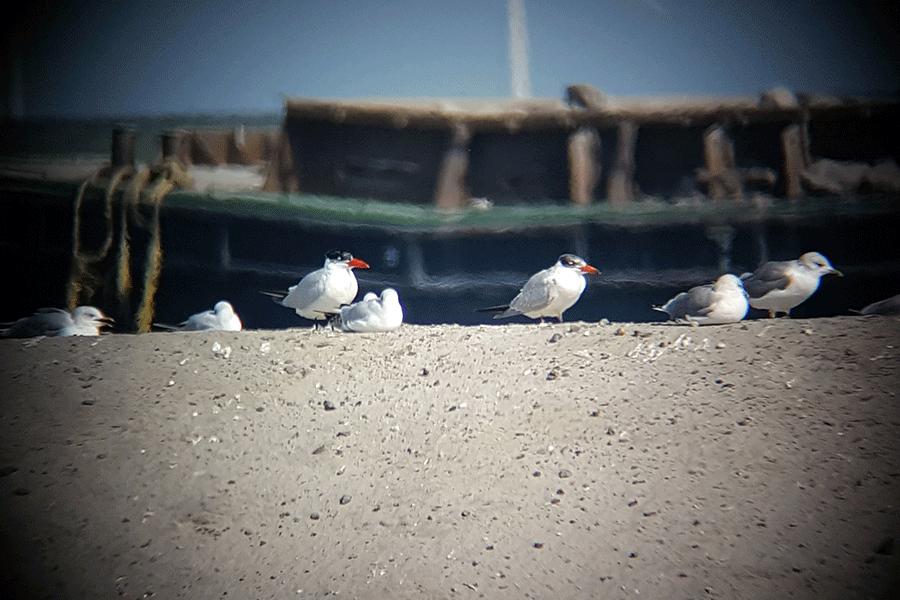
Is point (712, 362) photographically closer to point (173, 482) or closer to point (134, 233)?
point (173, 482)

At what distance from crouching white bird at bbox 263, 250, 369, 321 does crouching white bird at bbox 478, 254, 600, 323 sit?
85 centimetres

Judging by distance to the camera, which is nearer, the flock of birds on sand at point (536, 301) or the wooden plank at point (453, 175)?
the flock of birds on sand at point (536, 301)

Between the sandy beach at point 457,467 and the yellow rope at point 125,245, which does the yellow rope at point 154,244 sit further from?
→ the sandy beach at point 457,467

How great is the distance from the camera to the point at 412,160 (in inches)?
172

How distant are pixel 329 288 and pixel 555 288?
1.13 m

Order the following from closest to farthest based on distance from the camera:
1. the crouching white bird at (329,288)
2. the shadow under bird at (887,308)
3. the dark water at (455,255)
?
the shadow under bird at (887,308) < the crouching white bird at (329,288) < the dark water at (455,255)

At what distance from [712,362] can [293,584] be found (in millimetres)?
1602

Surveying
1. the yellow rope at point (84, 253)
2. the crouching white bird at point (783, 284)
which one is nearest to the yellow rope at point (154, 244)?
the yellow rope at point (84, 253)

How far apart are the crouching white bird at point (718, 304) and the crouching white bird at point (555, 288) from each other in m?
0.47

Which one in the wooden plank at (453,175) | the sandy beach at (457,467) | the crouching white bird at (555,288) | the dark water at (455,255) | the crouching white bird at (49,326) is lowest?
the sandy beach at (457,467)

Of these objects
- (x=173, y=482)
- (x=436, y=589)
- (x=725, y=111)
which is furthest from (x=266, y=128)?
(x=436, y=589)

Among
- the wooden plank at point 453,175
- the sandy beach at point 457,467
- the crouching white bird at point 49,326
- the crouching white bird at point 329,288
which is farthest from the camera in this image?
the wooden plank at point 453,175

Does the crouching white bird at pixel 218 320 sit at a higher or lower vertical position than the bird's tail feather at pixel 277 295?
lower

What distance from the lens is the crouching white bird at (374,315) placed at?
305cm
